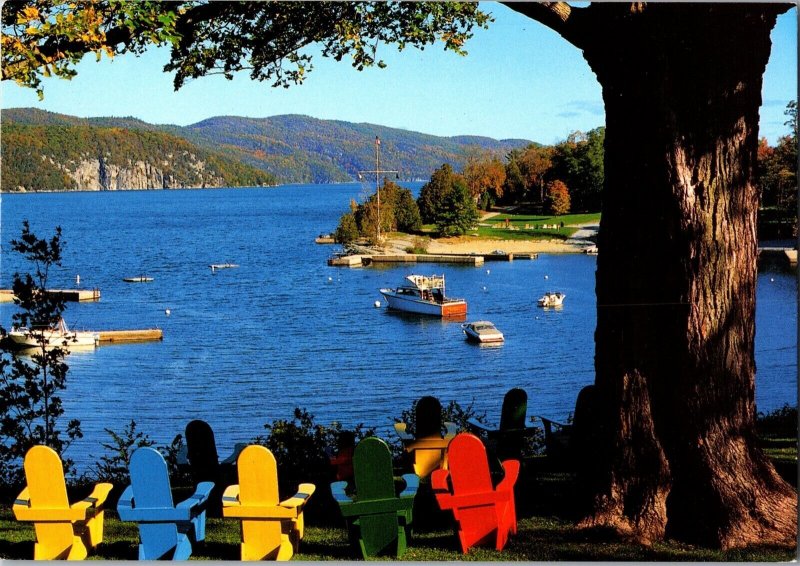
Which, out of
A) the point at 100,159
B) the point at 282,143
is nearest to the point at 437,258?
the point at 282,143

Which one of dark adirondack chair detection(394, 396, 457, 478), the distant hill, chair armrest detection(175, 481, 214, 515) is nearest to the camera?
chair armrest detection(175, 481, 214, 515)

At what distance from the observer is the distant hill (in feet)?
87.5

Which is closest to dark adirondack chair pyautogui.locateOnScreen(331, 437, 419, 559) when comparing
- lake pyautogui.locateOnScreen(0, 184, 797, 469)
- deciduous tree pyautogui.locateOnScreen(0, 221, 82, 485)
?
deciduous tree pyautogui.locateOnScreen(0, 221, 82, 485)

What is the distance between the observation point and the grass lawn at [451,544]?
17.2ft

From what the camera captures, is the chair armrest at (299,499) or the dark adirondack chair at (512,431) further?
the dark adirondack chair at (512,431)

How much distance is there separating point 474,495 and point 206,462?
6.10ft

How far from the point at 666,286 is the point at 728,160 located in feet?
2.84

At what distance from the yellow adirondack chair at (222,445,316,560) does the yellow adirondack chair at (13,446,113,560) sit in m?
0.87

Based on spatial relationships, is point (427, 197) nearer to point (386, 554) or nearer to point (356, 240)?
point (356, 240)

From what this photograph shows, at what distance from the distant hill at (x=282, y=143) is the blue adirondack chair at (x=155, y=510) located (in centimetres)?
1777

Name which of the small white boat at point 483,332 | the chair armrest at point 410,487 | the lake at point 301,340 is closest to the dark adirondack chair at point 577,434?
the chair armrest at point 410,487

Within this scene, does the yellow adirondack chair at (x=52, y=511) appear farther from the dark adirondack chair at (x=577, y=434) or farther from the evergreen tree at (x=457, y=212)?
the evergreen tree at (x=457, y=212)

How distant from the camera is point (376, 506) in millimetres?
5109

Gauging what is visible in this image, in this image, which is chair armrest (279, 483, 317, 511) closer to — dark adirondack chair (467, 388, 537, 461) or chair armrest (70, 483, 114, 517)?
chair armrest (70, 483, 114, 517)
